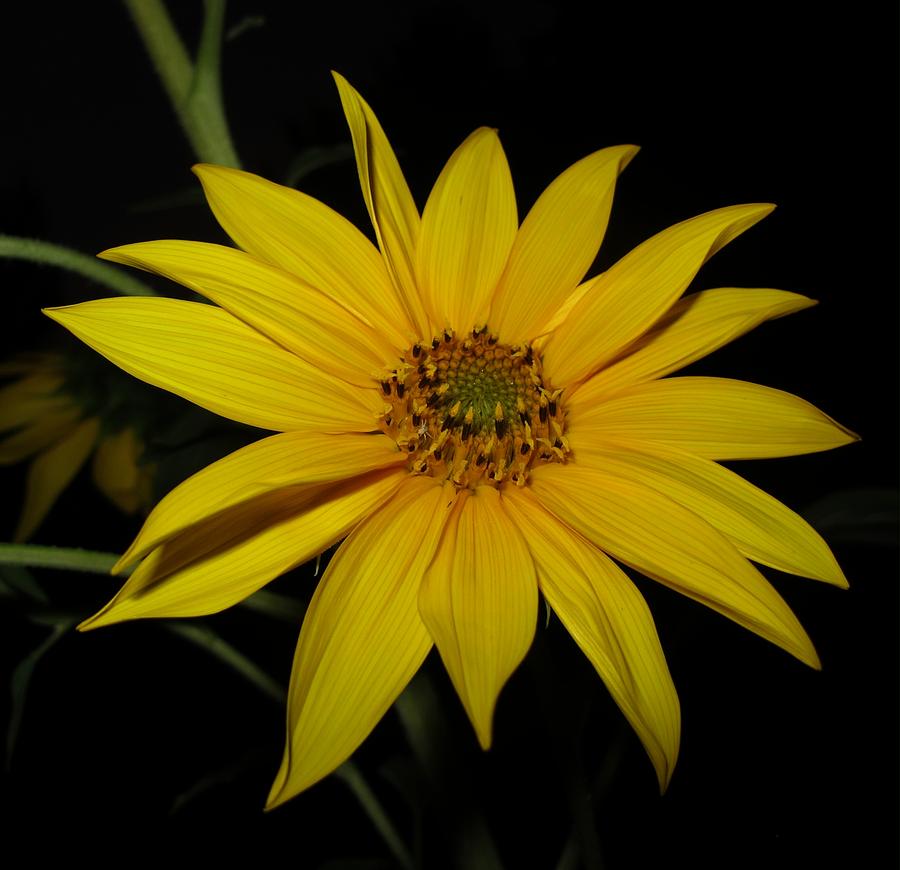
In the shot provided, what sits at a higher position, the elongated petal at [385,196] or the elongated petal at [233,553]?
the elongated petal at [385,196]

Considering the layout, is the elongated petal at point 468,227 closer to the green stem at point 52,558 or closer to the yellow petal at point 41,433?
the green stem at point 52,558

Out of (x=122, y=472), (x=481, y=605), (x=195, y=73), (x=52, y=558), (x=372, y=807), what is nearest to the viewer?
(x=481, y=605)

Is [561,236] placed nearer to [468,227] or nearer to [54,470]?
[468,227]

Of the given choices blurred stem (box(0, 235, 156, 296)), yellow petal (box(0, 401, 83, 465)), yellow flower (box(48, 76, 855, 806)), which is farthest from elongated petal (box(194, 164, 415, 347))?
yellow petal (box(0, 401, 83, 465))

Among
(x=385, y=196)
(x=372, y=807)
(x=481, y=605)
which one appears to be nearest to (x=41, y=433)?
(x=372, y=807)

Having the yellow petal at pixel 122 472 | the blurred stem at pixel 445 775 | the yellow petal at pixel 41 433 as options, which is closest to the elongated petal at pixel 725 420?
the blurred stem at pixel 445 775

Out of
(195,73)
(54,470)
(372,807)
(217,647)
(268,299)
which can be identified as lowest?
(372,807)

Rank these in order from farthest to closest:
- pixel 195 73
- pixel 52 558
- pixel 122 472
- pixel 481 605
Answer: pixel 122 472, pixel 195 73, pixel 52 558, pixel 481 605
